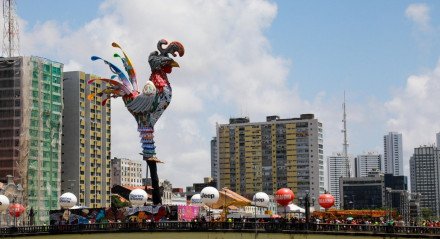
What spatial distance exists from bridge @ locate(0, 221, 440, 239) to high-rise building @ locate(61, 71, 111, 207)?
8999 centimetres

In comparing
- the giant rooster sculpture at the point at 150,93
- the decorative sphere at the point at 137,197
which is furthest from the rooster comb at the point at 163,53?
the decorative sphere at the point at 137,197

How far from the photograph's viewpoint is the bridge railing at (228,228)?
248ft

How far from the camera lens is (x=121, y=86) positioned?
102438 millimetres

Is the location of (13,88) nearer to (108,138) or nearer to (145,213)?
(108,138)

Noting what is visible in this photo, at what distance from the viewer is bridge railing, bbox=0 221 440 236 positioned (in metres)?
75.6

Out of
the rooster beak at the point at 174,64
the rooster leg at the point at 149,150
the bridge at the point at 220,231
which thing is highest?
Result: the rooster beak at the point at 174,64

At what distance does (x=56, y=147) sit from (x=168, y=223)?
8627 cm

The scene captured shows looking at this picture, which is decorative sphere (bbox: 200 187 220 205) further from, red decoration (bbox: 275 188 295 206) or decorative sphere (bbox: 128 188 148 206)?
decorative sphere (bbox: 128 188 148 206)

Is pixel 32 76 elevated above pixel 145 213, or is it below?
above

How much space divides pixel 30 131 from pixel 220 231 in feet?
283

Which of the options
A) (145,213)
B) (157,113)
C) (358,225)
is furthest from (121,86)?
(358,225)

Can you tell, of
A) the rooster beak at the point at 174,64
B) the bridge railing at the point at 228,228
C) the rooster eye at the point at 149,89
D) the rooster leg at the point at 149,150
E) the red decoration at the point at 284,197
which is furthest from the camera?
the rooster beak at the point at 174,64

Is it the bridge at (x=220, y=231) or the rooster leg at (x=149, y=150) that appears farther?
the rooster leg at (x=149, y=150)

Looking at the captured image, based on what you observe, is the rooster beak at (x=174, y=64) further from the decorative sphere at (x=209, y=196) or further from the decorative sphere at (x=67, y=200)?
the decorative sphere at (x=67, y=200)
